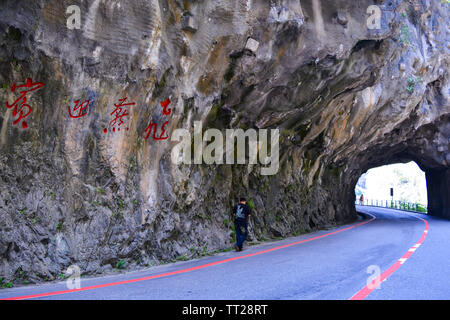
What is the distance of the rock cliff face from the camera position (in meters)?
7.22

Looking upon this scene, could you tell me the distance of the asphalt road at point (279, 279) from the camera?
18.5ft

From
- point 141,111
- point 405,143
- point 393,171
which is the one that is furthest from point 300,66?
point 393,171

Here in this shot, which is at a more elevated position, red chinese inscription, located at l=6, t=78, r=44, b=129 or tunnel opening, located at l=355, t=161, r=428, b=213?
red chinese inscription, located at l=6, t=78, r=44, b=129

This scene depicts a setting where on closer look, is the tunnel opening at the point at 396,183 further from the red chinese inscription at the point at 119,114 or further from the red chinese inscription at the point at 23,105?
the red chinese inscription at the point at 23,105

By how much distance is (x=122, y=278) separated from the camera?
285 inches

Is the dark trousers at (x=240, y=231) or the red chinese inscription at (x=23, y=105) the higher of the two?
the red chinese inscription at (x=23, y=105)

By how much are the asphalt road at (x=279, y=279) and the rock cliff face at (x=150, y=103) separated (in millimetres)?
959

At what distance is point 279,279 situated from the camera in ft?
22.0

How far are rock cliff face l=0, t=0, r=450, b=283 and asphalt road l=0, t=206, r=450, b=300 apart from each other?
96cm

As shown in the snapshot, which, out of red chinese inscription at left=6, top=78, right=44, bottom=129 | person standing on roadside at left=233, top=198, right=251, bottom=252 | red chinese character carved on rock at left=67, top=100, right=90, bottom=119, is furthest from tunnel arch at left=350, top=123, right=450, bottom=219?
red chinese inscription at left=6, top=78, right=44, bottom=129

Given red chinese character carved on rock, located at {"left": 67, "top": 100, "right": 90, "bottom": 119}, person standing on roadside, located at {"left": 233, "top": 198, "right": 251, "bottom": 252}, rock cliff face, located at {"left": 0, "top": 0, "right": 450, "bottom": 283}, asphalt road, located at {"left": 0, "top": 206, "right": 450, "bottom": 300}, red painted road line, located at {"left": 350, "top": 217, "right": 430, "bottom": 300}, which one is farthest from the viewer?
person standing on roadside, located at {"left": 233, "top": 198, "right": 251, "bottom": 252}

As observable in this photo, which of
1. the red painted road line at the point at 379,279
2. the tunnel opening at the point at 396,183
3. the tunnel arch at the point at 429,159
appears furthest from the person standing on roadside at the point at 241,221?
the tunnel opening at the point at 396,183

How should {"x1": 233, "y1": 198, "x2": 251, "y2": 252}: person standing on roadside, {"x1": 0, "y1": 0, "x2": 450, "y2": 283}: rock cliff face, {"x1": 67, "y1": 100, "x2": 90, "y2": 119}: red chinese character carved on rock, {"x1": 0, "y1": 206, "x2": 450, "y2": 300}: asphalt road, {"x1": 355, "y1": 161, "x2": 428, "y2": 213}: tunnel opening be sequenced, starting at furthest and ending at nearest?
{"x1": 355, "y1": 161, "x2": 428, "y2": 213}: tunnel opening
{"x1": 233, "y1": 198, "x2": 251, "y2": 252}: person standing on roadside
{"x1": 67, "y1": 100, "x2": 90, "y2": 119}: red chinese character carved on rock
{"x1": 0, "y1": 0, "x2": 450, "y2": 283}: rock cliff face
{"x1": 0, "y1": 206, "x2": 450, "y2": 300}: asphalt road

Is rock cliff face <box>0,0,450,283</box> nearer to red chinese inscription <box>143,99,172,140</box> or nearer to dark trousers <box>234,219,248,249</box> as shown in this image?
red chinese inscription <box>143,99,172,140</box>
